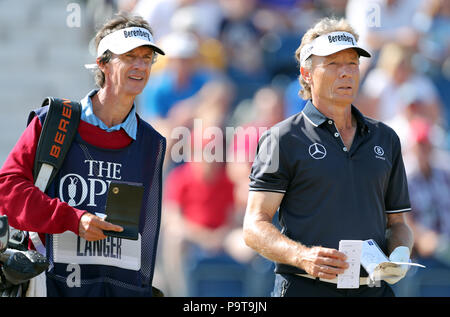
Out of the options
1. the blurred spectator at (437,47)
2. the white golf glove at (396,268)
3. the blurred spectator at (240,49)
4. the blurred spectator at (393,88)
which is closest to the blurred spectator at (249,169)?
the blurred spectator at (240,49)

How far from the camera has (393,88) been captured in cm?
780

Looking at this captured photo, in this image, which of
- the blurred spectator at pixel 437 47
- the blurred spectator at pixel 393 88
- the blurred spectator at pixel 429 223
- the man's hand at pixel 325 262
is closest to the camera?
the man's hand at pixel 325 262

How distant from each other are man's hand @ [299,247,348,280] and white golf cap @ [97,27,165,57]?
1.27 metres

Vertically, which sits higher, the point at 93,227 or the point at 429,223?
the point at 429,223

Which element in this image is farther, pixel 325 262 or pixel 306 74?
pixel 306 74

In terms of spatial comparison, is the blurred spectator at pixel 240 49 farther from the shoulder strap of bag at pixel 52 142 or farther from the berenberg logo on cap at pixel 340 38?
the shoulder strap of bag at pixel 52 142

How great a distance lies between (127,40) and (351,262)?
1.49 meters

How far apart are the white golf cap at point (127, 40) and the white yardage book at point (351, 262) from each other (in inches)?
51.8

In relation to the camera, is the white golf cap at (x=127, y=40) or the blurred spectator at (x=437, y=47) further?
the blurred spectator at (x=437, y=47)

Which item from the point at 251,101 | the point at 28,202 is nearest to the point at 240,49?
the point at 251,101

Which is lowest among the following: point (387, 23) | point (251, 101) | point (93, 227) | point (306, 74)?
point (93, 227)

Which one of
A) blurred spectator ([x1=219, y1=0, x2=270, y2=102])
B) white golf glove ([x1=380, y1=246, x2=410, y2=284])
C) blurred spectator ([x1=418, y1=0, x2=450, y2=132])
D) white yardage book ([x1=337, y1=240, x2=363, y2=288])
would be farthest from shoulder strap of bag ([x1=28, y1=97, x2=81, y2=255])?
blurred spectator ([x1=418, y1=0, x2=450, y2=132])

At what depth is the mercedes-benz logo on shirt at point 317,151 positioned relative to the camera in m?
3.76

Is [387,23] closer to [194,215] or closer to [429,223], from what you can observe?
[429,223]
